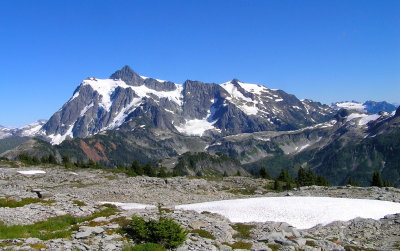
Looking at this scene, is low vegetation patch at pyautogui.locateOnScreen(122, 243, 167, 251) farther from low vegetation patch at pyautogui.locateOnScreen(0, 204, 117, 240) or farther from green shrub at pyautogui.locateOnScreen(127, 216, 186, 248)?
low vegetation patch at pyautogui.locateOnScreen(0, 204, 117, 240)

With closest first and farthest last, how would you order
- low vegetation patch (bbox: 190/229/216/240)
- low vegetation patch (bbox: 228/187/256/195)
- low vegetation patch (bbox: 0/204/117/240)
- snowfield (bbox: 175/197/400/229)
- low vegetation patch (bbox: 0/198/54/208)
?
low vegetation patch (bbox: 0/204/117/240) < low vegetation patch (bbox: 190/229/216/240) < low vegetation patch (bbox: 0/198/54/208) < snowfield (bbox: 175/197/400/229) < low vegetation patch (bbox: 228/187/256/195)

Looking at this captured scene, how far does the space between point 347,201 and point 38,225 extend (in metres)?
34.7

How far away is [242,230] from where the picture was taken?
3088 centimetres

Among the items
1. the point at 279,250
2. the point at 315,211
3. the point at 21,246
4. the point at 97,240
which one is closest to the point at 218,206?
the point at 315,211

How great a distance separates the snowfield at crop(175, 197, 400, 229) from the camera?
124ft

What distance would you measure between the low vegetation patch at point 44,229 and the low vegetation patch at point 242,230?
40.8 ft

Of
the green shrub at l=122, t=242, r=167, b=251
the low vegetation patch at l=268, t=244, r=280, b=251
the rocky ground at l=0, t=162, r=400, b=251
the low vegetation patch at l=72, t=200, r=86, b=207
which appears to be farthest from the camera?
the low vegetation patch at l=72, t=200, r=86, b=207

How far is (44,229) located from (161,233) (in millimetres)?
10215

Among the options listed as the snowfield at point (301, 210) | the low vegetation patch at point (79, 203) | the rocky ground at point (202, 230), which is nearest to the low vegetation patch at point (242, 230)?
the rocky ground at point (202, 230)

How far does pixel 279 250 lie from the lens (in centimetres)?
2406

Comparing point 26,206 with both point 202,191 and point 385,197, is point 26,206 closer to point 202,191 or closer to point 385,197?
point 202,191

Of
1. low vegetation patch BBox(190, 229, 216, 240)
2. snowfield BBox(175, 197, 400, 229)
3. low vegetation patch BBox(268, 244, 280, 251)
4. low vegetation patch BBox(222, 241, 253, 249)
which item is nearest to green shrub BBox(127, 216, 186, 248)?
low vegetation patch BBox(190, 229, 216, 240)

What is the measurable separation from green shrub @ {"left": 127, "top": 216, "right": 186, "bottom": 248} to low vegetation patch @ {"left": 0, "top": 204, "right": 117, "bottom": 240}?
4668mm

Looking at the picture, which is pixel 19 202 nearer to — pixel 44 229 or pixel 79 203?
pixel 79 203
